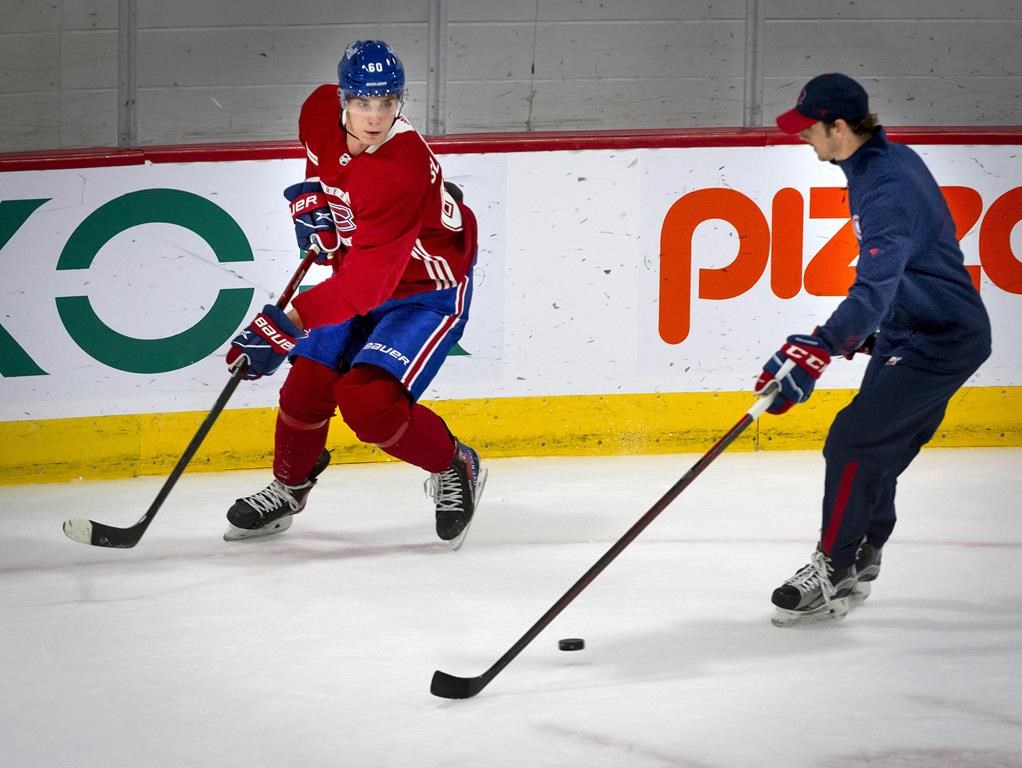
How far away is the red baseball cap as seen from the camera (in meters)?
2.88

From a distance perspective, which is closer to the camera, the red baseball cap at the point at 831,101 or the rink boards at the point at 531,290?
the red baseball cap at the point at 831,101

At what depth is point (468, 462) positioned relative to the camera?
379 cm

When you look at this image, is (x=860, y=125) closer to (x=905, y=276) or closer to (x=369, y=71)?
(x=905, y=276)

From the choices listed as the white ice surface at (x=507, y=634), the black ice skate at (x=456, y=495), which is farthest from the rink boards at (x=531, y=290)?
the black ice skate at (x=456, y=495)

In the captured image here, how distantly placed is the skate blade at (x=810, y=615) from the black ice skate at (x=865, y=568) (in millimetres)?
115

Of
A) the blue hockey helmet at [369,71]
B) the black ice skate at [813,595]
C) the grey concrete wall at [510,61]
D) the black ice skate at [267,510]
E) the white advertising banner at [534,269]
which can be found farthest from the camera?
the grey concrete wall at [510,61]

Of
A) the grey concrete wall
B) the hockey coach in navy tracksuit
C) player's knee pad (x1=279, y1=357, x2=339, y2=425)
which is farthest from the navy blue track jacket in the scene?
the grey concrete wall

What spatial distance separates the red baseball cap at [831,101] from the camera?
113 inches

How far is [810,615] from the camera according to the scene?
3.00 metres

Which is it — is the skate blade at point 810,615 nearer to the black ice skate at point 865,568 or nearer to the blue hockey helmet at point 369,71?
the black ice skate at point 865,568

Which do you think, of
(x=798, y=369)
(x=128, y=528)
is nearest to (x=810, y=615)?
(x=798, y=369)

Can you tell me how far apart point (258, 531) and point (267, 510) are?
6cm

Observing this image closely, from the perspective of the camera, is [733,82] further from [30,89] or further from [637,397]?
[30,89]

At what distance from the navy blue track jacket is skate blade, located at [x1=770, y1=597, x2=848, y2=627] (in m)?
0.52
